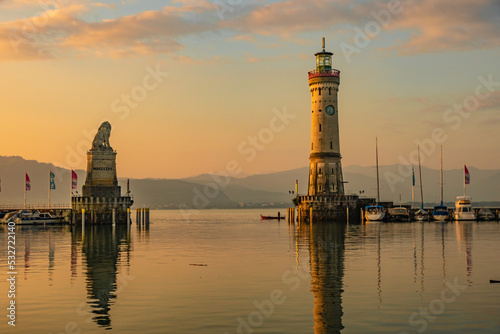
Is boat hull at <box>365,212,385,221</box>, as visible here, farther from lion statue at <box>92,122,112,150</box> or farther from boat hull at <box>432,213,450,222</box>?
lion statue at <box>92,122,112,150</box>

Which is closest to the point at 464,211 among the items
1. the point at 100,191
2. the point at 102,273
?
the point at 100,191

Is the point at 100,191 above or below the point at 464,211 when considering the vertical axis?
above

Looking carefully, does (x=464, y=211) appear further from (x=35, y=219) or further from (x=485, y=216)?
(x=35, y=219)

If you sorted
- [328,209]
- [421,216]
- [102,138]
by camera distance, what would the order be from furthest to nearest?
1. [421,216]
2. [328,209]
3. [102,138]

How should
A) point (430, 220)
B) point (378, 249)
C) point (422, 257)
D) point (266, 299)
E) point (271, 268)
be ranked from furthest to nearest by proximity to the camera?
point (430, 220) → point (378, 249) → point (422, 257) → point (271, 268) → point (266, 299)

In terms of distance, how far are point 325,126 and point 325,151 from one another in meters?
4.46

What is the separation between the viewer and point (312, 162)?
4434 inches

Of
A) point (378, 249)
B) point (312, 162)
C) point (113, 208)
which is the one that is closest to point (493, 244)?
point (378, 249)

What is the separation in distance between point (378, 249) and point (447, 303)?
26.6 metres

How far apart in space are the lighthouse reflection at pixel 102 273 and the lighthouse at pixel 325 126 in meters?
53.3

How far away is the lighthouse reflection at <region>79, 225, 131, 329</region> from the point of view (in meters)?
25.9

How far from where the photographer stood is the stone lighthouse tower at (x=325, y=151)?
364 feet

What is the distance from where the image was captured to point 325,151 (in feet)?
364

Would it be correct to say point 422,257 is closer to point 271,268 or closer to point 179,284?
point 271,268
